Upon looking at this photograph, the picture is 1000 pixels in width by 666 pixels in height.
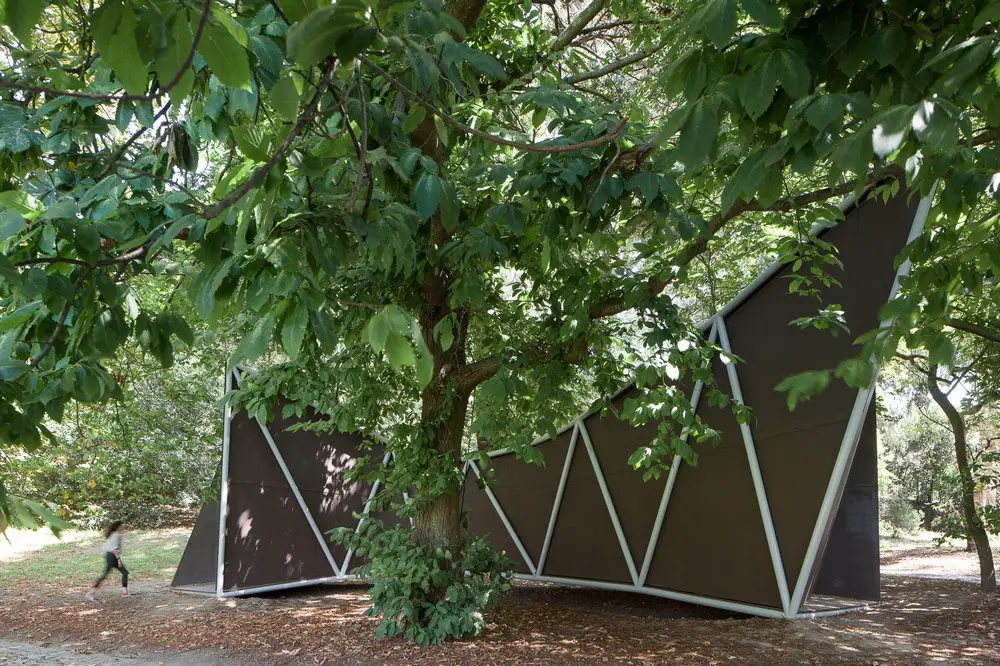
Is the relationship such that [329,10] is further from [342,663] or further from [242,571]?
[242,571]

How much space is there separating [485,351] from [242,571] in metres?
4.30

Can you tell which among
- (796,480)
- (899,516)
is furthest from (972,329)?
(899,516)

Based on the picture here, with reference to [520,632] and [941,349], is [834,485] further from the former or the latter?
[941,349]

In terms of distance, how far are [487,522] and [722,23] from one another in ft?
38.4

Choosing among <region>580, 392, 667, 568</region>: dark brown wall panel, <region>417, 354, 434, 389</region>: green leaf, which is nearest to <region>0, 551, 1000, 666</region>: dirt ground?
<region>580, 392, 667, 568</region>: dark brown wall panel

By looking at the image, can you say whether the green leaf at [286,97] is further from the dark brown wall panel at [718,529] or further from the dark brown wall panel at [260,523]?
the dark brown wall panel at [260,523]

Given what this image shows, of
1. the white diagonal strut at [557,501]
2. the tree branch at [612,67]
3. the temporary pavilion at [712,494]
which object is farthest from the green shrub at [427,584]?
the tree branch at [612,67]

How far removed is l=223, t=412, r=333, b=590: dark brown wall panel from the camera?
Answer: 988 cm

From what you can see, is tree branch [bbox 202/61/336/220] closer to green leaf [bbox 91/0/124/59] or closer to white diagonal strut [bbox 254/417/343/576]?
green leaf [bbox 91/0/124/59]

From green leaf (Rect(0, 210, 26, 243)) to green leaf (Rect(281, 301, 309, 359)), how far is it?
75cm

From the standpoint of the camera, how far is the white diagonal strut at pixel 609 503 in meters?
9.58

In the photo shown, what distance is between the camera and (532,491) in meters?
12.1

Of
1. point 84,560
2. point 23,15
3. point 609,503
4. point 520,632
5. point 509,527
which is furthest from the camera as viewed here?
point 84,560

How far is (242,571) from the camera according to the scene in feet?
32.3
